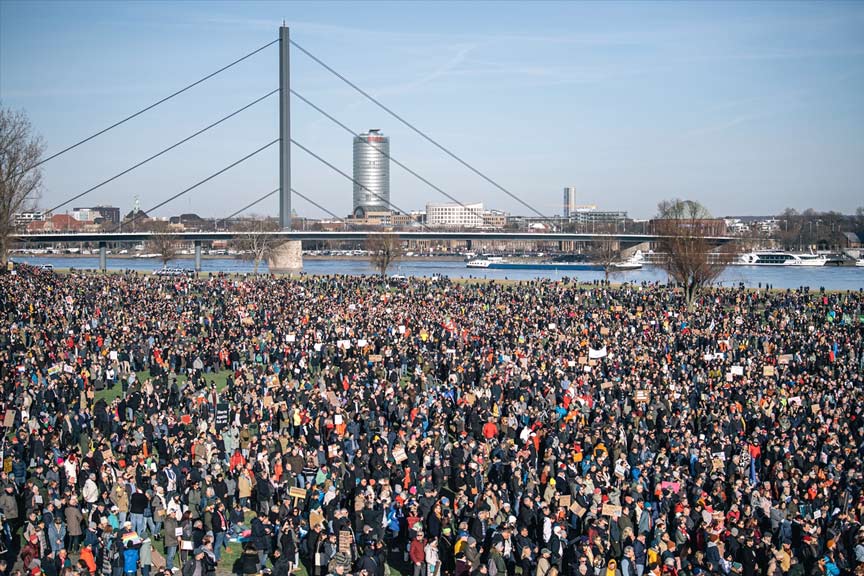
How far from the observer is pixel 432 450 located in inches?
559

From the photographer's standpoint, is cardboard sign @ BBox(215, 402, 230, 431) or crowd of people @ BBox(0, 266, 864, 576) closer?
crowd of people @ BBox(0, 266, 864, 576)

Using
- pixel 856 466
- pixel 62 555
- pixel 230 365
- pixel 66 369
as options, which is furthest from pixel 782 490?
pixel 230 365

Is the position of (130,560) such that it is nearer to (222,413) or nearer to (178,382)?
(222,413)

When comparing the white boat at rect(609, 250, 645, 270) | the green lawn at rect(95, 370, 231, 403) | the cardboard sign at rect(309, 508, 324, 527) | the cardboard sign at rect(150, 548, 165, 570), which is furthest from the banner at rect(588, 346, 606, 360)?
the white boat at rect(609, 250, 645, 270)

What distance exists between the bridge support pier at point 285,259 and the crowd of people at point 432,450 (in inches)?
2068

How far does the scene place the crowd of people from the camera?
10.6 meters

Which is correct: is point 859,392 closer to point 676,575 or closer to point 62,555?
point 676,575

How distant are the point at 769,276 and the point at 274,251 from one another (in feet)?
160

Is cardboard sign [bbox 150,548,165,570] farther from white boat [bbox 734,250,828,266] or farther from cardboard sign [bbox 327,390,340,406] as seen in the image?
white boat [bbox 734,250,828,266]

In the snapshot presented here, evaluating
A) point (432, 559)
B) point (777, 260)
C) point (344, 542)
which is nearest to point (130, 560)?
point (344, 542)

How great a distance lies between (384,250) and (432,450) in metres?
58.3

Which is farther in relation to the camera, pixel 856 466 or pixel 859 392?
pixel 859 392

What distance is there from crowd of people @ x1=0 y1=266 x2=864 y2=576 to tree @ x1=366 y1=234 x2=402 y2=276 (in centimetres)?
4030

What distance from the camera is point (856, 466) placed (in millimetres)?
13875
